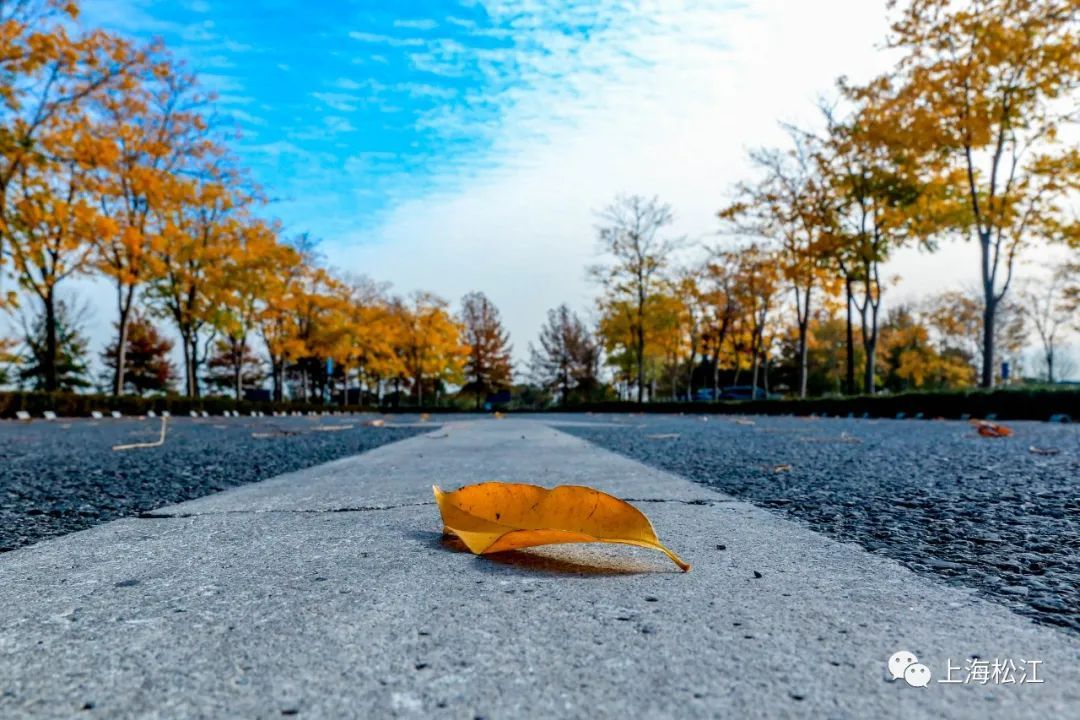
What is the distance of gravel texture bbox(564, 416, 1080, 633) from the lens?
1.19 meters

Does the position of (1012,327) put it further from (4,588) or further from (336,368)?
(4,588)

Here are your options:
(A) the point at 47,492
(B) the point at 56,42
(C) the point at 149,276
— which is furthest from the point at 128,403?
(A) the point at 47,492

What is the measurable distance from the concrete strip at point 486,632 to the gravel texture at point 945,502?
14cm

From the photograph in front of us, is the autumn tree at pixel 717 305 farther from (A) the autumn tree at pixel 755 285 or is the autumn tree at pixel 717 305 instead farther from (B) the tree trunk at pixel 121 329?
(B) the tree trunk at pixel 121 329

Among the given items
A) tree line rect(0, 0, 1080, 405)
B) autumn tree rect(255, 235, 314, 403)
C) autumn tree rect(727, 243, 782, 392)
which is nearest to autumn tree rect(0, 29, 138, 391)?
tree line rect(0, 0, 1080, 405)

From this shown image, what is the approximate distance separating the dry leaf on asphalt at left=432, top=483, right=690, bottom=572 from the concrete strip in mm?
51

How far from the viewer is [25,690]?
2.31 ft

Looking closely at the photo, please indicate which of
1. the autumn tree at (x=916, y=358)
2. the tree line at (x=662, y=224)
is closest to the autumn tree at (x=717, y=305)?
the tree line at (x=662, y=224)

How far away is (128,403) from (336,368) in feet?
83.8

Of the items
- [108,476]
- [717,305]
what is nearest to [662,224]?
[717,305]

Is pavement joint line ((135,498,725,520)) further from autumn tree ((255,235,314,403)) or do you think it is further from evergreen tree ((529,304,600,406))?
evergreen tree ((529,304,600,406))

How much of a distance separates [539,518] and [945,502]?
1.38 meters

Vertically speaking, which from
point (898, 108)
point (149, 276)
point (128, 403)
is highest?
point (898, 108)

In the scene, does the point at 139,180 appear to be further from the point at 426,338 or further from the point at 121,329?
the point at 426,338
